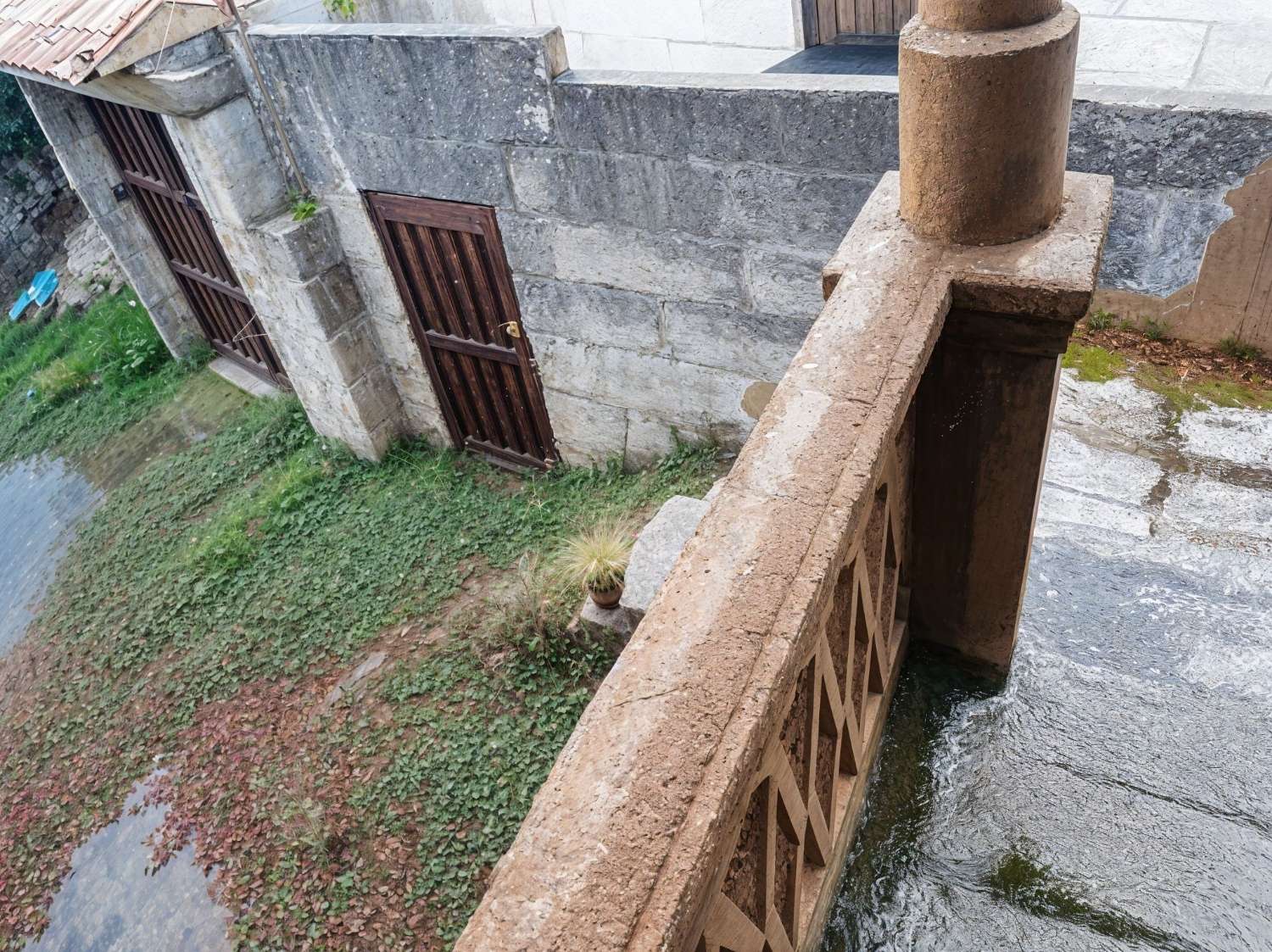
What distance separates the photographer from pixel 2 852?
540cm

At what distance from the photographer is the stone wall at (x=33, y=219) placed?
13.2m

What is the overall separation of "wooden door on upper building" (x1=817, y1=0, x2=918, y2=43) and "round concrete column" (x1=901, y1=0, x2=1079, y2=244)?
5022 mm

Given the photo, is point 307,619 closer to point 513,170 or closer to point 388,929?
point 388,929

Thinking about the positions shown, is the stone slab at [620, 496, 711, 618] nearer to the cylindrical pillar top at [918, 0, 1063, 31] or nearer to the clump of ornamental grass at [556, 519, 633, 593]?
the clump of ornamental grass at [556, 519, 633, 593]

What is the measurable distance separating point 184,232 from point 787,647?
8.62 m

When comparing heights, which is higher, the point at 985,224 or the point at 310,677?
the point at 985,224

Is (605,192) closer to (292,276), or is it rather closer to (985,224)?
(292,276)

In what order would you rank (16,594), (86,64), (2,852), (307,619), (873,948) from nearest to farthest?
(873,948)
(86,64)
(2,852)
(307,619)
(16,594)

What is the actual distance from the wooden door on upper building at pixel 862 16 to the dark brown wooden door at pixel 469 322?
3.02m

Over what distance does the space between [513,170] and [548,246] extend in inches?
18.1

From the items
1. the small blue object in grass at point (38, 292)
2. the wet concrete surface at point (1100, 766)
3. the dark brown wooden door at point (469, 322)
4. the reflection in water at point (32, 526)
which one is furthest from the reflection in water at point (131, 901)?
the small blue object in grass at point (38, 292)

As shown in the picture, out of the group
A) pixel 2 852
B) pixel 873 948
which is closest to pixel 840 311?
pixel 873 948

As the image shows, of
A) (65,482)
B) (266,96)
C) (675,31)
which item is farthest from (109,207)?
(675,31)

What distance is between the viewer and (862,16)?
6262 mm
